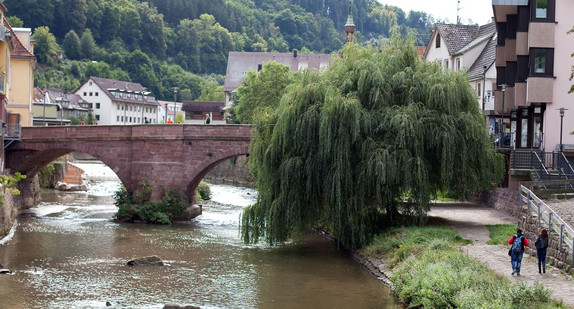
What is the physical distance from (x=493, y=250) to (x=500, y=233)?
Result: 3252mm

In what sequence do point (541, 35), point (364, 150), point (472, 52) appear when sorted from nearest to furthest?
point (364, 150)
point (541, 35)
point (472, 52)

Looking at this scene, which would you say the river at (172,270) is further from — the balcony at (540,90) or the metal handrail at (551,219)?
the balcony at (540,90)

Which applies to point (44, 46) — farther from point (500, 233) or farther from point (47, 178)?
point (500, 233)

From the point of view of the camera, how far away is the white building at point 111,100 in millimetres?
113188

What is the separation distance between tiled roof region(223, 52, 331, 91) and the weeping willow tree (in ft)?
252

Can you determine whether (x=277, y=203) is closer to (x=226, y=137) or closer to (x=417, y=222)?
(x=417, y=222)

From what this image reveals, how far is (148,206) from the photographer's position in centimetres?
Answer: 3859

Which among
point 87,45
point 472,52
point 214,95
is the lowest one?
point 472,52

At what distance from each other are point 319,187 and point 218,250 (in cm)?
508

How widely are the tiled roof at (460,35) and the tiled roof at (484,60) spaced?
55.7 inches

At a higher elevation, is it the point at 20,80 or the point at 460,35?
the point at 460,35

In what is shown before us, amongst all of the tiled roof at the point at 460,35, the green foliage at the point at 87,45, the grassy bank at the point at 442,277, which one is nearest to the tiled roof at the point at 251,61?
the green foliage at the point at 87,45

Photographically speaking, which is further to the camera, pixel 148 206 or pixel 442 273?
pixel 148 206

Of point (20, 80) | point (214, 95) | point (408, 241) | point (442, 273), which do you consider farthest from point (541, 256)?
point (214, 95)
